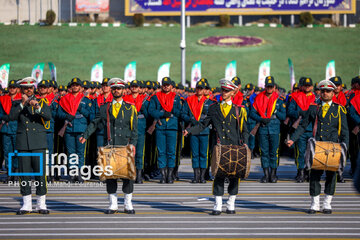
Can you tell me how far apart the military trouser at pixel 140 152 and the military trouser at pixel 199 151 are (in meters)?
1.13

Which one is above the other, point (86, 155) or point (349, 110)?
point (349, 110)

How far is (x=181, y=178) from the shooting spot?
15469 millimetres

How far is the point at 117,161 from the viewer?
34.1 feet

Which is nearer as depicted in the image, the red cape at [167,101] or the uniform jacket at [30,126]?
the uniform jacket at [30,126]

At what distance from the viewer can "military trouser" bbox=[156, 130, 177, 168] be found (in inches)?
576

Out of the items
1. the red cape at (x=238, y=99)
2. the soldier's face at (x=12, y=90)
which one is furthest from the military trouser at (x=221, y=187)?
the soldier's face at (x=12, y=90)

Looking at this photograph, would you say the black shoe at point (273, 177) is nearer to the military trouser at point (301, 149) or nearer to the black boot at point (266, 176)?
the black boot at point (266, 176)

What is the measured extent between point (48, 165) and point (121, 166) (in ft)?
16.6

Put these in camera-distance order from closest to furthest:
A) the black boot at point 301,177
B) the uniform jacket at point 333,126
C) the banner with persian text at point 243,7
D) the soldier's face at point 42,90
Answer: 1. the uniform jacket at point 333,126
2. the soldier's face at point 42,90
3. the black boot at point 301,177
4. the banner with persian text at point 243,7

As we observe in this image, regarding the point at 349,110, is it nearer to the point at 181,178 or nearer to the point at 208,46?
the point at 181,178

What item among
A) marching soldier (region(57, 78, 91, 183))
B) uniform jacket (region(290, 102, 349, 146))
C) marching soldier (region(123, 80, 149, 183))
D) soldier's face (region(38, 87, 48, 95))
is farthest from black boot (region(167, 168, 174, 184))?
uniform jacket (region(290, 102, 349, 146))

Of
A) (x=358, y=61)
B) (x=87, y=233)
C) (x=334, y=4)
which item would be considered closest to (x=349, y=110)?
(x=87, y=233)

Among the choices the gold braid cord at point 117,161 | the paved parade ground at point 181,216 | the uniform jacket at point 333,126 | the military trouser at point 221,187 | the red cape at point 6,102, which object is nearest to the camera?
the paved parade ground at point 181,216

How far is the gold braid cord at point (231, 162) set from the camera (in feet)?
34.2
